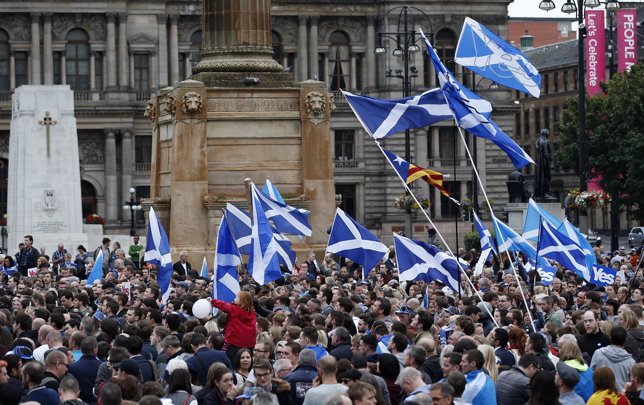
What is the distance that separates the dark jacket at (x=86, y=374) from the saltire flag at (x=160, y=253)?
7.85 metres

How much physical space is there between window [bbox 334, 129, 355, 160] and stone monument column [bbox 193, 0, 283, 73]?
68716 mm

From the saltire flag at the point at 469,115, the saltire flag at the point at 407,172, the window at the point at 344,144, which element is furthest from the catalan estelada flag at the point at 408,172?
the window at the point at 344,144

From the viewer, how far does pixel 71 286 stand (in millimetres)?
24609

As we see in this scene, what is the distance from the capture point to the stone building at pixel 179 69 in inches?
3942

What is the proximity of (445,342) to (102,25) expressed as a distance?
84323 millimetres

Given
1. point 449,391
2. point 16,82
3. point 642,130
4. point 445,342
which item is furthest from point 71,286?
point 16,82

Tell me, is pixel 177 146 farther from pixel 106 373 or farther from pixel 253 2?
pixel 106 373

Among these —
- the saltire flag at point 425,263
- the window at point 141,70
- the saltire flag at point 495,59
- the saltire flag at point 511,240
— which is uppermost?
the window at point 141,70

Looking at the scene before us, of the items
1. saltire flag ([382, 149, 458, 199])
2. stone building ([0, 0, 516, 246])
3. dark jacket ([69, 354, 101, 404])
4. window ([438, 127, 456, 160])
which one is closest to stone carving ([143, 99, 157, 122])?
saltire flag ([382, 149, 458, 199])

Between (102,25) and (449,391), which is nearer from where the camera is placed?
(449,391)

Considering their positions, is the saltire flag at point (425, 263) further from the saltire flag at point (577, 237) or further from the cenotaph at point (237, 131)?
the cenotaph at point (237, 131)

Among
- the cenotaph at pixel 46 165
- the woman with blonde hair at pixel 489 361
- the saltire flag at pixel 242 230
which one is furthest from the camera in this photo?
the cenotaph at pixel 46 165

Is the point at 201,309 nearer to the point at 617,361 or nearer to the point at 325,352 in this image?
the point at 325,352

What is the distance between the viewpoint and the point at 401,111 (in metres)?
23.1
